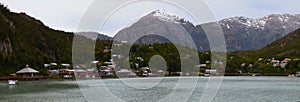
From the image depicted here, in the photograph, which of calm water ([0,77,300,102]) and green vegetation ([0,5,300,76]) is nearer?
calm water ([0,77,300,102])

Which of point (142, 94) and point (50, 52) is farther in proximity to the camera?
point (50, 52)

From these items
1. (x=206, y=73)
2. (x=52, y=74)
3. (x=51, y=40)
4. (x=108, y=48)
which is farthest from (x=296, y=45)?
(x=52, y=74)

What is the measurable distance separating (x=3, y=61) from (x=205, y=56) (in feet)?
178

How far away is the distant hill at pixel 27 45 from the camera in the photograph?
5962 centimetres

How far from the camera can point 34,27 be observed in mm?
94938

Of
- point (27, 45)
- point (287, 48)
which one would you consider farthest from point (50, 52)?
point (287, 48)

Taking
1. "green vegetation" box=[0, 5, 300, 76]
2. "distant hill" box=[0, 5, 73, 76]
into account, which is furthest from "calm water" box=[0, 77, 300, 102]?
"distant hill" box=[0, 5, 73, 76]

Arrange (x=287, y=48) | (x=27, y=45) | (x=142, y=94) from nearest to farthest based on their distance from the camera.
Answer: (x=142, y=94) → (x=27, y=45) → (x=287, y=48)

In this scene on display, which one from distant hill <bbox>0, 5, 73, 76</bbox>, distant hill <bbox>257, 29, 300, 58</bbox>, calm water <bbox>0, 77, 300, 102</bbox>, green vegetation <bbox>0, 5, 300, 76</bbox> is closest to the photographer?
calm water <bbox>0, 77, 300, 102</bbox>

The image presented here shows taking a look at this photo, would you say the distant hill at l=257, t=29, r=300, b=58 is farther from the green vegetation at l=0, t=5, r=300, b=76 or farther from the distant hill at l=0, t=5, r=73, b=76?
the distant hill at l=0, t=5, r=73, b=76

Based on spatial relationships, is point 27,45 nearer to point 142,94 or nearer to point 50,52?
point 50,52

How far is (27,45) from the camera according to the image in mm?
77250

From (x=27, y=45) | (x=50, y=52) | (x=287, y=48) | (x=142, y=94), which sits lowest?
(x=142, y=94)

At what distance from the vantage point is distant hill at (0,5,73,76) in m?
59.6
